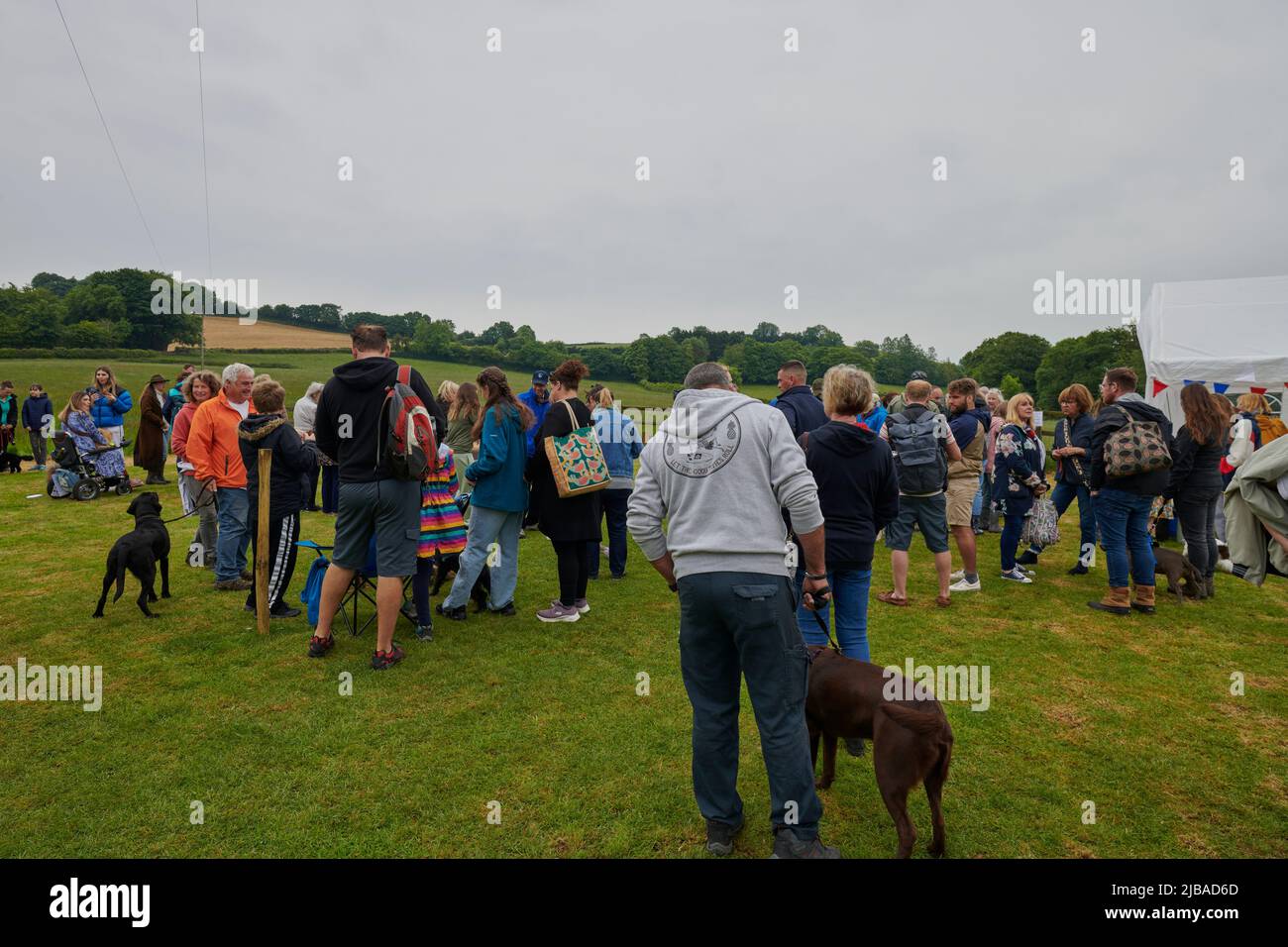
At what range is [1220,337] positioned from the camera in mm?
11008

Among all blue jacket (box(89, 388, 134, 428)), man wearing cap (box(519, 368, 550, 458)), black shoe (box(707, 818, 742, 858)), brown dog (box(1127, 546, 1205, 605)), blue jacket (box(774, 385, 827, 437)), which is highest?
blue jacket (box(89, 388, 134, 428))

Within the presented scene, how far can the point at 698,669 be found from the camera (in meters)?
2.97

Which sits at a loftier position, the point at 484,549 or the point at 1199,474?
the point at 1199,474

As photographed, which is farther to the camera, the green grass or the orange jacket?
the orange jacket

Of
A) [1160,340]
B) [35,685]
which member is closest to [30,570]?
[35,685]

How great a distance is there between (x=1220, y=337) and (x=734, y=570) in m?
12.4

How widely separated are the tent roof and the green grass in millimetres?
6121

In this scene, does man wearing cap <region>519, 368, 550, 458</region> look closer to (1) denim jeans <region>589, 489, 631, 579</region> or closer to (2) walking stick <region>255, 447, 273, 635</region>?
(1) denim jeans <region>589, 489, 631, 579</region>

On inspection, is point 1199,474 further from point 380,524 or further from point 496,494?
point 380,524

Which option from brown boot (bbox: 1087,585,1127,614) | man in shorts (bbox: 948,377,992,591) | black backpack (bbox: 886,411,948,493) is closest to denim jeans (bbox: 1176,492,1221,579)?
brown boot (bbox: 1087,585,1127,614)

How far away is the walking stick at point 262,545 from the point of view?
5629 mm

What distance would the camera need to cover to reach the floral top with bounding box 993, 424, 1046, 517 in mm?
7652

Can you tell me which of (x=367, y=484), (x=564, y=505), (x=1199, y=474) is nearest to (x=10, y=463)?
(x=367, y=484)

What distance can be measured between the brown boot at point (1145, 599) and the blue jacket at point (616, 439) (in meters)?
5.04
